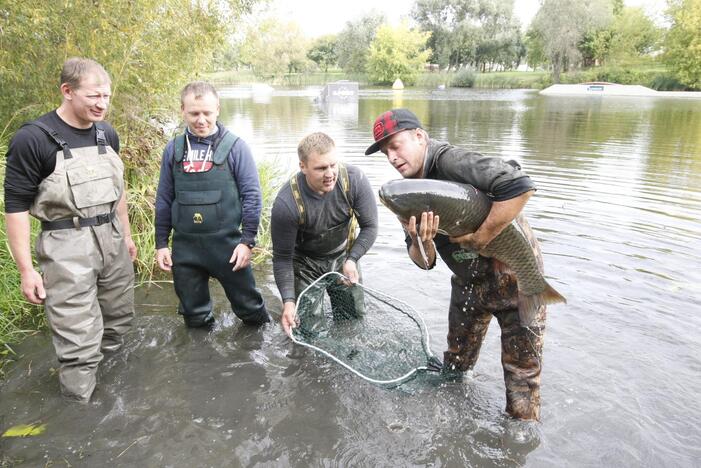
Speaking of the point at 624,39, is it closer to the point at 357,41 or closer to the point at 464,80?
the point at 464,80

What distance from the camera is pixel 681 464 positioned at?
295cm

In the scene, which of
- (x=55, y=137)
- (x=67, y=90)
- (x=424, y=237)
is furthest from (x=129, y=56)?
(x=424, y=237)

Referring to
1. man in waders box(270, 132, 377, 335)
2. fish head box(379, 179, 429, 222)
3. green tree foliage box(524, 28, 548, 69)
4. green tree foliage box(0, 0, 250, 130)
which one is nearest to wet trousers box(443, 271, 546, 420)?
fish head box(379, 179, 429, 222)

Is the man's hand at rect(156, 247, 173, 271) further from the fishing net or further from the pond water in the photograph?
the fishing net

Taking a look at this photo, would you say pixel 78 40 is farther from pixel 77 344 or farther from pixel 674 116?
pixel 674 116

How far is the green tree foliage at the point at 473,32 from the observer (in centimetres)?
7044

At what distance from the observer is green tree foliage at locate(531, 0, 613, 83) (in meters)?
54.3

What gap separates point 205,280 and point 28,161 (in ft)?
5.38

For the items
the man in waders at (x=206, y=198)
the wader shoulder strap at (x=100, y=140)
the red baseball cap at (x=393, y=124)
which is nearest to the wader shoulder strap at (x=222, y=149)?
the man in waders at (x=206, y=198)

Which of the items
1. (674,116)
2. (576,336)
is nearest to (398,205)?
(576,336)

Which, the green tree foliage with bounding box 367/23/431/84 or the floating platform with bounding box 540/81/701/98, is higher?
the green tree foliage with bounding box 367/23/431/84

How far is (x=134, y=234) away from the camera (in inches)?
218

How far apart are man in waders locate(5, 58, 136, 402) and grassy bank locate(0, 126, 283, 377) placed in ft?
3.69

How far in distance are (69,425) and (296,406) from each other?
5.08ft
